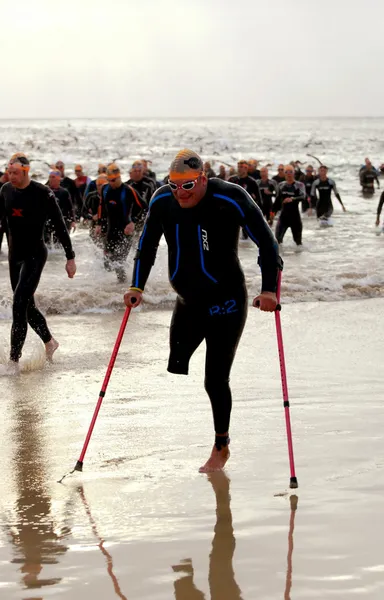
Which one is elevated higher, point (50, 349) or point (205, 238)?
point (205, 238)

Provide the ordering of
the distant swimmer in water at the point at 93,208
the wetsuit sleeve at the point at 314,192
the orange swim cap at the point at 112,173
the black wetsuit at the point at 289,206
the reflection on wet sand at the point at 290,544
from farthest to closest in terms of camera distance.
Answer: the wetsuit sleeve at the point at 314,192 < the black wetsuit at the point at 289,206 < the distant swimmer in water at the point at 93,208 < the orange swim cap at the point at 112,173 < the reflection on wet sand at the point at 290,544

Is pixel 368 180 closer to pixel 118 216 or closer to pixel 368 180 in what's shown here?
pixel 368 180

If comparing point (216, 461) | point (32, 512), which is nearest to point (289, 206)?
point (216, 461)

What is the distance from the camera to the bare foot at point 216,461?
481 centimetres

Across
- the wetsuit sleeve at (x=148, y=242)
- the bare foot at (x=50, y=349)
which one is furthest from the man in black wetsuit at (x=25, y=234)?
the wetsuit sleeve at (x=148, y=242)

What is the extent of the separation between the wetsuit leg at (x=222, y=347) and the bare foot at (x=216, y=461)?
0.11 metres

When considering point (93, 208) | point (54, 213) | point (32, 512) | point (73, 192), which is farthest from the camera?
point (73, 192)

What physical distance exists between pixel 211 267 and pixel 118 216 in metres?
8.16

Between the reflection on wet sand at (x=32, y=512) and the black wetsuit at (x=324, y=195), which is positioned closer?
the reflection on wet sand at (x=32, y=512)

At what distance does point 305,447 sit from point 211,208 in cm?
150

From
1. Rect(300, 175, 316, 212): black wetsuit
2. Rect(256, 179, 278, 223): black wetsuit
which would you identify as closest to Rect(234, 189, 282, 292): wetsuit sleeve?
Rect(256, 179, 278, 223): black wetsuit

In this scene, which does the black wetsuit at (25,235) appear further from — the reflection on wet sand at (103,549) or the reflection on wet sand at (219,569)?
the reflection on wet sand at (219,569)

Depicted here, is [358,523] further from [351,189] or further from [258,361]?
[351,189]

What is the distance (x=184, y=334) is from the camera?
A: 499 centimetres
